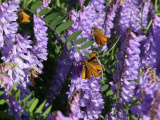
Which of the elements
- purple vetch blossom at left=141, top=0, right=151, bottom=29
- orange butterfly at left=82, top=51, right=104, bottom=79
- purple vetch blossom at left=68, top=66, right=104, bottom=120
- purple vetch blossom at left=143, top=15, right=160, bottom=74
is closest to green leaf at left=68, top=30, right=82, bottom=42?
orange butterfly at left=82, top=51, right=104, bottom=79

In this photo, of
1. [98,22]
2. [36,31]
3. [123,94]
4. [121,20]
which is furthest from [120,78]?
[121,20]

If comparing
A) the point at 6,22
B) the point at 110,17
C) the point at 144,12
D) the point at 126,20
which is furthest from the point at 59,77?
the point at 144,12

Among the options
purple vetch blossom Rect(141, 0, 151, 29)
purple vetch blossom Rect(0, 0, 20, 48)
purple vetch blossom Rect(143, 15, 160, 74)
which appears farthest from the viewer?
purple vetch blossom Rect(141, 0, 151, 29)

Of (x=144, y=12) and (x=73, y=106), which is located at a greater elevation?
(x=144, y=12)

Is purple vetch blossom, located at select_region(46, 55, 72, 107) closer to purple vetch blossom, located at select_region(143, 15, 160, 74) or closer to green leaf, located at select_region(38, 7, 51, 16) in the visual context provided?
green leaf, located at select_region(38, 7, 51, 16)

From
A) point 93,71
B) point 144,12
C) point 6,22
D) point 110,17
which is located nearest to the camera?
point 6,22

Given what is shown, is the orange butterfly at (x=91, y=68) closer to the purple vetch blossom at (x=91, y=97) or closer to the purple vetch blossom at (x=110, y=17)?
the purple vetch blossom at (x=91, y=97)

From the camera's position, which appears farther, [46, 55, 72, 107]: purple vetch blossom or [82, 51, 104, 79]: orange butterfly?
[46, 55, 72, 107]: purple vetch blossom

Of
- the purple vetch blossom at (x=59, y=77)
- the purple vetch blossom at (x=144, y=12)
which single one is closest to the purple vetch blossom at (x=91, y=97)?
the purple vetch blossom at (x=59, y=77)

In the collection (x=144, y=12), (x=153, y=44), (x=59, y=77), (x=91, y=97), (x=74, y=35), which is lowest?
(x=91, y=97)

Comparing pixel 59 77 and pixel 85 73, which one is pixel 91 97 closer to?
pixel 85 73
